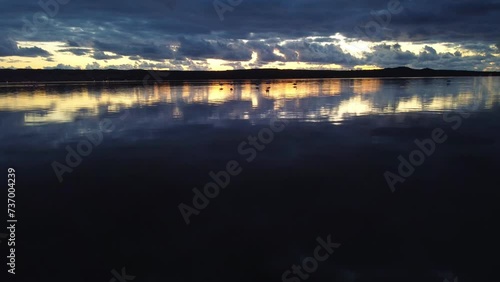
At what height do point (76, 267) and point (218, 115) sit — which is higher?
point (218, 115)

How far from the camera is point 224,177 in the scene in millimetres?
14820

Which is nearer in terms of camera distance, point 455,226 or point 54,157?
point 455,226

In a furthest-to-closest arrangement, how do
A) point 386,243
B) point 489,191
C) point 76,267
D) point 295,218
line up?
point 489,191
point 295,218
point 386,243
point 76,267

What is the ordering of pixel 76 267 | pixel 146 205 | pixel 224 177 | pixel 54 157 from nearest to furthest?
pixel 76 267 → pixel 146 205 → pixel 224 177 → pixel 54 157

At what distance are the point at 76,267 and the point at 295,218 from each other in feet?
19.3

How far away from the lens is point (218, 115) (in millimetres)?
34750

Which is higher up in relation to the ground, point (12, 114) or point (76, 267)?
point (12, 114)

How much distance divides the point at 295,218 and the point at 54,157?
1351 cm

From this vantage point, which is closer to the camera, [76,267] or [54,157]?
[76,267]

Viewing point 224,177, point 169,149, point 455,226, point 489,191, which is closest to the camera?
point 455,226

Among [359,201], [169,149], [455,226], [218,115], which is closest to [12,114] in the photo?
[218,115]

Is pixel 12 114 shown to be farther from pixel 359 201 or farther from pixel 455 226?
pixel 455 226

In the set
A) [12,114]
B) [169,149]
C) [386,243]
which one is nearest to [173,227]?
[386,243]

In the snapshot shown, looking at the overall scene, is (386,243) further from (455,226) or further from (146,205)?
(146,205)
